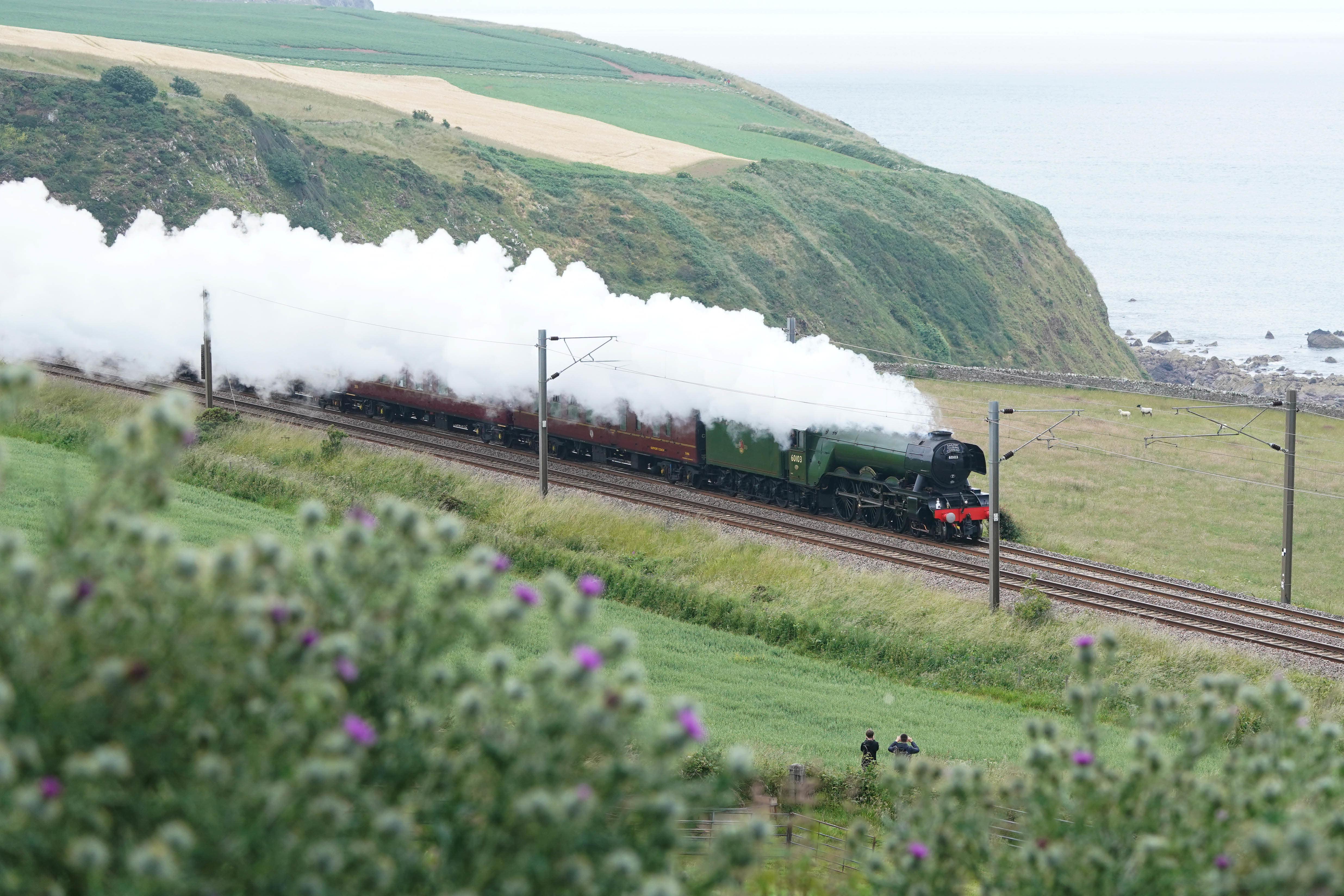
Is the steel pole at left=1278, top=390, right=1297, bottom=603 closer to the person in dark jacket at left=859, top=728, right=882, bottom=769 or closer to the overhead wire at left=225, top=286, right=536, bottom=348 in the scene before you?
the person in dark jacket at left=859, top=728, right=882, bottom=769

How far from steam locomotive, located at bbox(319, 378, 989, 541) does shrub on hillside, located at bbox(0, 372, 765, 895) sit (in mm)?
32970

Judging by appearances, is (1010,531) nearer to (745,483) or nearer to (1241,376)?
(745,483)

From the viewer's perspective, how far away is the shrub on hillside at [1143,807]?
693 centimetres

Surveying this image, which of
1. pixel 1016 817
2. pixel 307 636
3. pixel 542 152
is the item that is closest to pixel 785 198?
pixel 542 152

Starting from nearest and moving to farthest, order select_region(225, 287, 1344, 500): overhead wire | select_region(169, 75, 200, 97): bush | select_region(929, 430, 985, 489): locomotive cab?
select_region(929, 430, 985, 489): locomotive cab < select_region(225, 287, 1344, 500): overhead wire < select_region(169, 75, 200, 97): bush

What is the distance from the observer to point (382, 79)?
14238 centimetres

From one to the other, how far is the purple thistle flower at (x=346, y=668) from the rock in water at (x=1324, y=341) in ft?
471

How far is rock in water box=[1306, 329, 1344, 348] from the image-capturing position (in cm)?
13238

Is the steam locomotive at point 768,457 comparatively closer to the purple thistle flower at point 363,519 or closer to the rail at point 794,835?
the rail at point 794,835

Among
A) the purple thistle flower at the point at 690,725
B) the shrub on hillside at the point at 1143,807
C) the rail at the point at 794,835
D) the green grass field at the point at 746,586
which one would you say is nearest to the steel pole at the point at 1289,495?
the green grass field at the point at 746,586

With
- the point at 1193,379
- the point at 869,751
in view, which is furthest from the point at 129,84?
the point at 1193,379

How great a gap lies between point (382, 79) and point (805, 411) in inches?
4510

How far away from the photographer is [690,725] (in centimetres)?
540

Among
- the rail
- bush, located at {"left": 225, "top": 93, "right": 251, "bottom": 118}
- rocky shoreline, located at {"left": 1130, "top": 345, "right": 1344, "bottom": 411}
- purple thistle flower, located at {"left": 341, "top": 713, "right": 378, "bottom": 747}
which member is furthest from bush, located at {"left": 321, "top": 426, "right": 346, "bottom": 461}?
rocky shoreline, located at {"left": 1130, "top": 345, "right": 1344, "bottom": 411}
